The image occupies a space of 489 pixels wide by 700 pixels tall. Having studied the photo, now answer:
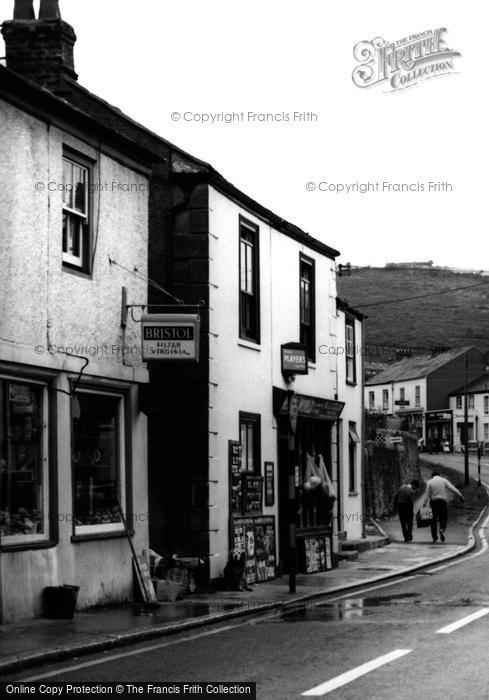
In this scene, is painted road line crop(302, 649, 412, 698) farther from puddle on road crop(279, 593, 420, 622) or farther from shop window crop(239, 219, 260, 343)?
shop window crop(239, 219, 260, 343)

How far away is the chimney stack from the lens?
17500 millimetres

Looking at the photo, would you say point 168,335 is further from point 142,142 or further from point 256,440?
point 256,440

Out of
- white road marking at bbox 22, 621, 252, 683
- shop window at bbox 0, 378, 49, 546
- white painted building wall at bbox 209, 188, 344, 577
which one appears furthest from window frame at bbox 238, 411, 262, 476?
white road marking at bbox 22, 621, 252, 683

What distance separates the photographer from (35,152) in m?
14.6

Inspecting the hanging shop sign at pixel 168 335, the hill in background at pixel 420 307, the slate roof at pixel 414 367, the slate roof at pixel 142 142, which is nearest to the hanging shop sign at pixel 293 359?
the slate roof at pixel 142 142

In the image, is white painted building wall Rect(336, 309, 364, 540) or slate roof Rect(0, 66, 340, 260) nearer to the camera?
slate roof Rect(0, 66, 340, 260)

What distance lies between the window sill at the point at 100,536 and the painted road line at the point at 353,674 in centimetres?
550

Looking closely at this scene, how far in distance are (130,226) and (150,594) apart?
17.0ft

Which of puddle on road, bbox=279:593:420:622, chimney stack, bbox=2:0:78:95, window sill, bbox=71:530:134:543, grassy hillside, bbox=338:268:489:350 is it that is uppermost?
grassy hillside, bbox=338:268:489:350

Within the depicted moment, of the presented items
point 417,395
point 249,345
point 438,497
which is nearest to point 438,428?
point 417,395

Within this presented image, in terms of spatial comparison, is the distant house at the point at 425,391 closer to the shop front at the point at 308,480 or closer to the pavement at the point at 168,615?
the shop front at the point at 308,480

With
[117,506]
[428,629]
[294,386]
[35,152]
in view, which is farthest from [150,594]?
[294,386]

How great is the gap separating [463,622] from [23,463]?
5475 millimetres

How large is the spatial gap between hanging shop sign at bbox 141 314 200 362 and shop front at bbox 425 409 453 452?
87736 millimetres
